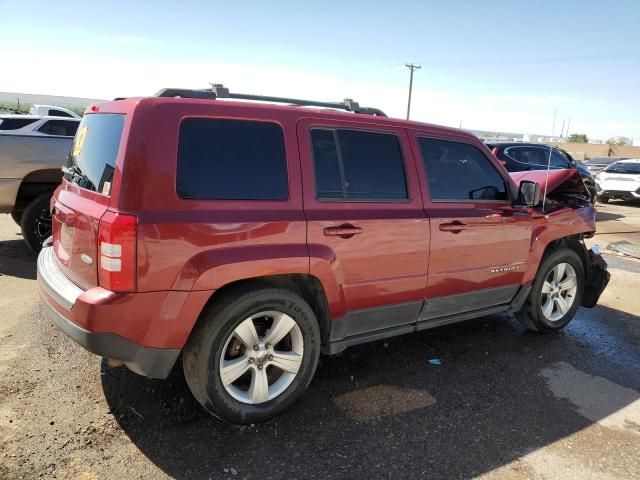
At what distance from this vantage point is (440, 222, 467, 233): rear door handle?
143 inches

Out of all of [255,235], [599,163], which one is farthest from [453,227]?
[599,163]

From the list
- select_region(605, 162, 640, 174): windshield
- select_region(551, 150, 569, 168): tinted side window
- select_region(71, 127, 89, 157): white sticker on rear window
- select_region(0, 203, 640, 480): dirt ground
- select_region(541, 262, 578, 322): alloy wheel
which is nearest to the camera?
select_region(0, 203, 640, 480): dirt ground

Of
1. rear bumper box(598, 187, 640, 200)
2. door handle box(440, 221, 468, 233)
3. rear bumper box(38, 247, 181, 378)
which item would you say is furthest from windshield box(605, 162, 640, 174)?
rear bumper box(38, 247, 181, 378)

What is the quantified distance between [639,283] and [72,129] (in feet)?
28.3

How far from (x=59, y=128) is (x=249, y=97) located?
571 centimetres

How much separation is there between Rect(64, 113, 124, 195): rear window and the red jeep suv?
0.06ft

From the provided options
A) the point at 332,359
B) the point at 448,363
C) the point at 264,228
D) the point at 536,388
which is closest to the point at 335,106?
the point at 264,228

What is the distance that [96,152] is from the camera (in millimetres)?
2980

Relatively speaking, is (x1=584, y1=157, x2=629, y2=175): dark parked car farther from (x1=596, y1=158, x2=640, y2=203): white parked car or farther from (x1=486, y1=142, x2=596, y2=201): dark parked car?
(x1=486, y1=142, x2=596, y2=201): dark parked car

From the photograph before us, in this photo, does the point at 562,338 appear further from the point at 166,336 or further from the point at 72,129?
the point at 72,129

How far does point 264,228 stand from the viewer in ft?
9.32

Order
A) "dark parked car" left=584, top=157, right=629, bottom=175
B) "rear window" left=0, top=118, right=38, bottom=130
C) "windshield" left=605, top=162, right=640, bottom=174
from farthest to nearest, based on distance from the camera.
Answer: "dark parked car" left=584, top=157, right=629, bottom=175
"windshield" left=605, top=162, right=640, bottom=174
"rear window" left=0, top=118, right=38, bottom=130

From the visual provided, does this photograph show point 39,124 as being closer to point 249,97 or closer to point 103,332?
point 249,97

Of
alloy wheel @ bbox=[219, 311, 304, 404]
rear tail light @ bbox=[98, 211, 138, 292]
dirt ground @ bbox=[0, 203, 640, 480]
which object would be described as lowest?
dirt ground @ bbox=[0, 203, 640, 480]
